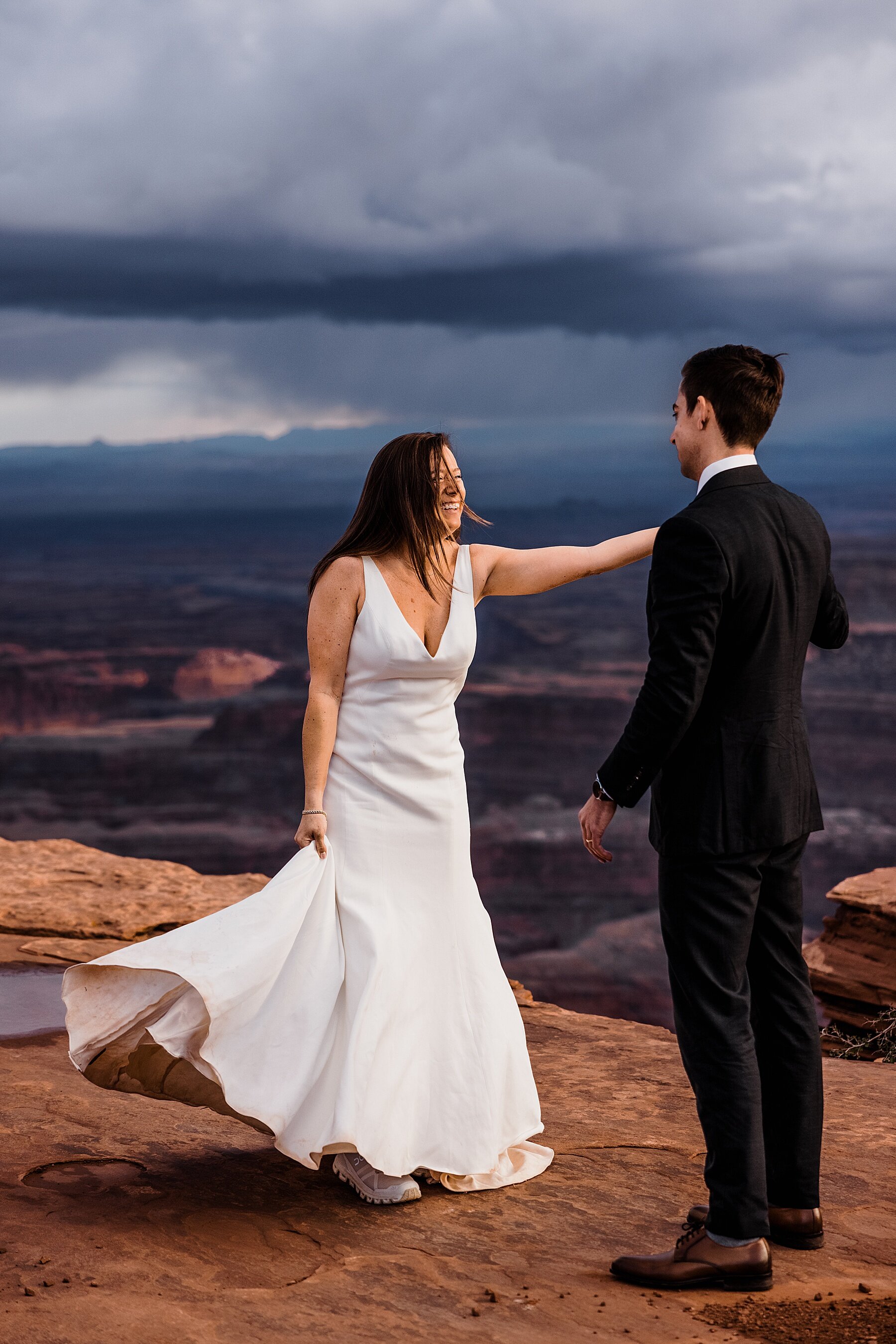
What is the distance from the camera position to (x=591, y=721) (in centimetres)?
8106

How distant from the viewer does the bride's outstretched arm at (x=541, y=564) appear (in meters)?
3.24

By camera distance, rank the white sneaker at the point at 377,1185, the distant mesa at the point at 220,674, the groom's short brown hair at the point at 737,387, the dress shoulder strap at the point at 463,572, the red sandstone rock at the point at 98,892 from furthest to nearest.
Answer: the distant mesa at the point at 220,674 < the red sandstone rock at the point at 98,892 < the dress shoulder strap at the point at 463,572 < the white sneaker at the point at 377,1185 < the groom's short brown hair at the point at 737,387

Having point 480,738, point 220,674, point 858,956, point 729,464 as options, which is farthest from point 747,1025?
point 220,674

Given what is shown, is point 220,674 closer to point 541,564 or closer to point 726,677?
point 541,564

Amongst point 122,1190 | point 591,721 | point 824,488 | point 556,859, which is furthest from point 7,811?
point 824,488

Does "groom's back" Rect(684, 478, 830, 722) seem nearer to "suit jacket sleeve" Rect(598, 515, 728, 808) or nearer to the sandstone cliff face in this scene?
"suit jacket sleeve" Rect(598, 515, 728, 808)

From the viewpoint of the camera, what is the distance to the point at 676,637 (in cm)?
254

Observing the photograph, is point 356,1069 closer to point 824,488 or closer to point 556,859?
point 556,859

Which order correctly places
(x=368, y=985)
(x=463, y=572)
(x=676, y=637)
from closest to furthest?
(x=676, y=637) < (x=368, y=985) < (x=463, y=572)

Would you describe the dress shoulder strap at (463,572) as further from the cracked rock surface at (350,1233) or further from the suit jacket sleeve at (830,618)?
the cracked rock surface at (350,1233)

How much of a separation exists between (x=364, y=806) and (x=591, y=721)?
78601mm

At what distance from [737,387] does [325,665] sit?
1170 mm

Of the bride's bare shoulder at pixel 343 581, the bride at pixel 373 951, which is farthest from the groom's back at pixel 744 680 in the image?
the bride's bare shoulder at pixel 343 581

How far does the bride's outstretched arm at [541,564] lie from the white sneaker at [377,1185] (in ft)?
4.78
